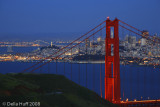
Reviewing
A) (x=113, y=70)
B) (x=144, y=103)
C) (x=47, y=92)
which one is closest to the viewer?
(x=47, y=92)

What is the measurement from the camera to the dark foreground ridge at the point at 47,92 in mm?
6445

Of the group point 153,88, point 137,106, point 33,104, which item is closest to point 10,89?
point 33,104

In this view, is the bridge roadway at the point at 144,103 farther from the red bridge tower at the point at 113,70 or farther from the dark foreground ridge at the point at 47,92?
the dark foreground ridge at the point at 47,92

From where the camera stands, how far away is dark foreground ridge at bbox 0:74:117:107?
6.45 m

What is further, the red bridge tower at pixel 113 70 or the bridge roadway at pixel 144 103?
the bridge roadway at pixel 144 103

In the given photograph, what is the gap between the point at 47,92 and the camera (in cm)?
740

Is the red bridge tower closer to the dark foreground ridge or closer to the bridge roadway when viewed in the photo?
the bridge roadway

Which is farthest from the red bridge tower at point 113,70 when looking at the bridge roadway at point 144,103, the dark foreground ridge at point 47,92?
A: the dark foreground ridge at point 47,92

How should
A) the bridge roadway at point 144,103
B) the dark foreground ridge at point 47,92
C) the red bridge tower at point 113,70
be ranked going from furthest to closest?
the bridge roadway at point 144,103 < the red bridge tower at point 113,70 < the dark foreground ridge at point 47,92

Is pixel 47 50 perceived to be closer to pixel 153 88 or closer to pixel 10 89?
pixel 153 88

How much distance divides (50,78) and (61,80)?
13.4 inches

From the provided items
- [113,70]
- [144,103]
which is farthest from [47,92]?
[144,103]

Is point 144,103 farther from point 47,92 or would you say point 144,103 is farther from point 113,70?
point 47,92

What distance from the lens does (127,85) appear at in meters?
27.7
